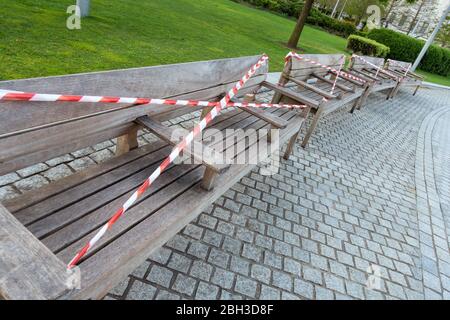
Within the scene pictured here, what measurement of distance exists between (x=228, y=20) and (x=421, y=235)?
14249 millimetres

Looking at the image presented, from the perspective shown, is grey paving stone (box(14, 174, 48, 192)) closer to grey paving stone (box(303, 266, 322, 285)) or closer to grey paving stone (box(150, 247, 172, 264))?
grey paving stone (box(150, 247, 172, 264))

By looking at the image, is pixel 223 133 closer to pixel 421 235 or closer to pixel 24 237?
pixel 24 237

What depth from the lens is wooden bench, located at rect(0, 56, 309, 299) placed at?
1400 millimetres

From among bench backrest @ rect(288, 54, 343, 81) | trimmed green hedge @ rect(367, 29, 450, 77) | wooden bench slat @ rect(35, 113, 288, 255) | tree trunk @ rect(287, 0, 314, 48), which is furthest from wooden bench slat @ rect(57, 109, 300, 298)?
trimmed green hedge @ rect(367, 29, 450, 77)

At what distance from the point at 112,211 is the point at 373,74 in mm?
9972

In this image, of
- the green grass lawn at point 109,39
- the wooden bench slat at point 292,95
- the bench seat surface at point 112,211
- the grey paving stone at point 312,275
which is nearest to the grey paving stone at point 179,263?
the bench seat surface at point 112,211

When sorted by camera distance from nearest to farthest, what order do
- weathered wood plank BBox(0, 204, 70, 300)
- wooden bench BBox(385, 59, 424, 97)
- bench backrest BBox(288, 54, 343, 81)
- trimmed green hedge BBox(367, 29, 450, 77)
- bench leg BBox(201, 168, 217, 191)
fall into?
weathered wood plank BBox(0, 204, 70, 300) < bench leg BBox(201, 168, 217, 191) < bench backrest BBox(288, 54, 343, 81) < wooden bench BBox(385, 59, 424, 97) < trimmed green hedge BBox(367, 29, 450, 77)

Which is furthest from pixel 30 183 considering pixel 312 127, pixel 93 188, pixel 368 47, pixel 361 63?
pixel 368 47

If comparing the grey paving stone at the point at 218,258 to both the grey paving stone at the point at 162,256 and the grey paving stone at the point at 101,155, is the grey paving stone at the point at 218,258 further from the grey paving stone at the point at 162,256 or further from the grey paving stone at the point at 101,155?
the grey paving stone at the point at 101,155

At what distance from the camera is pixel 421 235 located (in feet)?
13.6

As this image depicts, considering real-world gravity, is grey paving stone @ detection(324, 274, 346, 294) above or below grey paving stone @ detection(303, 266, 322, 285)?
above

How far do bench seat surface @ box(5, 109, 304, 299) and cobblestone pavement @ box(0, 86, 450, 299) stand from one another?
23.1 inches

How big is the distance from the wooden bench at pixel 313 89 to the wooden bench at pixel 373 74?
91 cm
